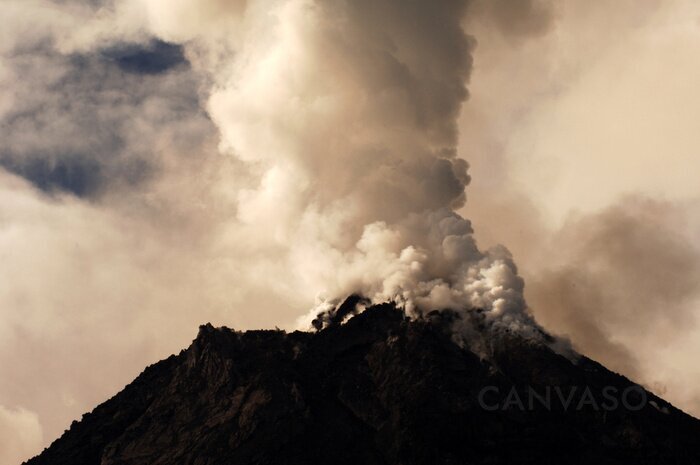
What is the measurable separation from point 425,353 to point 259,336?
34101 mm

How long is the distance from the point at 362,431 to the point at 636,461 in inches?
1624

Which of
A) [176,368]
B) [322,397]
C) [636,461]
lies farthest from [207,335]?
[636,461]

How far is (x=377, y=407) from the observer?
510 ft

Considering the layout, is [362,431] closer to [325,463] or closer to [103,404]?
[325,463]

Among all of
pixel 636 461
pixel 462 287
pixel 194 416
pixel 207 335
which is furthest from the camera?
pixel 462 287

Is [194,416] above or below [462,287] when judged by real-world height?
below

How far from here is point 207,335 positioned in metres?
170

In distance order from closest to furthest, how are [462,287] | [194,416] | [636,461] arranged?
[636,461] → [194,416] → [462,287]

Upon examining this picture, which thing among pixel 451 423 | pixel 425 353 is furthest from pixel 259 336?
pixel 451 423

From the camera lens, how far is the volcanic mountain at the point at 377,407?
481ft

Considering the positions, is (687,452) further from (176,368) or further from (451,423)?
(176,368)

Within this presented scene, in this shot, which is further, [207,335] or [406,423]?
[207,335]

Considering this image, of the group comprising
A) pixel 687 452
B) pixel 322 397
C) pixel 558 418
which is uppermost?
pixel 322 397

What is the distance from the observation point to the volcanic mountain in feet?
481
